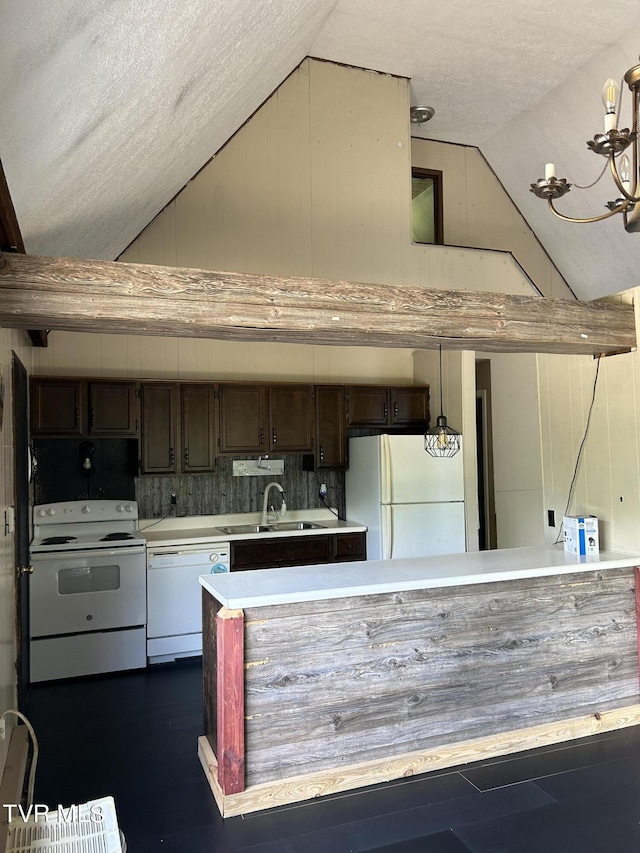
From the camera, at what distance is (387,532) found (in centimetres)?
467

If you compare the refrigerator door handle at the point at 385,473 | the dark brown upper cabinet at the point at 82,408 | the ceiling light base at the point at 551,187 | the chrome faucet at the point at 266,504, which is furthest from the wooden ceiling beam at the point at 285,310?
the chrome faucet at the point at 266,504

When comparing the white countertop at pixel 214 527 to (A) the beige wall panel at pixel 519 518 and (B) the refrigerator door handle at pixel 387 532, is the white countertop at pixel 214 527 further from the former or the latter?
(A) the beige wall panel at pixel 519 518

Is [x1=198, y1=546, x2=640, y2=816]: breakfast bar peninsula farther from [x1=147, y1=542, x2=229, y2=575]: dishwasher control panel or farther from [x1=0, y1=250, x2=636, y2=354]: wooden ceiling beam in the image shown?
[x1=147, y1=542, x2=229, y2=575]: dishwasher control panel

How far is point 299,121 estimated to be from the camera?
531 cm

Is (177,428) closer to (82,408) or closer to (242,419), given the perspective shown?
(242,419)

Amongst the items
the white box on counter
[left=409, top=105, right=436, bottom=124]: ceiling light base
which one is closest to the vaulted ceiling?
[left=409, top=105, right=436, bottom=124]: ceiling light base

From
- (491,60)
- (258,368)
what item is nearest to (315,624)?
(258,368)

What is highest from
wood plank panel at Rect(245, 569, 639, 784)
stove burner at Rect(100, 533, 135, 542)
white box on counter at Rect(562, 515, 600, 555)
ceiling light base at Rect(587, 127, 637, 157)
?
ceiling light base at Rect(587, 127, 637, 157)

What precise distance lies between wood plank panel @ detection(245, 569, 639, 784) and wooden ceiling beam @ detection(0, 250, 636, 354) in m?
1.26

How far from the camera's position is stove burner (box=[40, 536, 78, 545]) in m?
4.10

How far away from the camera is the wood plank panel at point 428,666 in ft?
8.59

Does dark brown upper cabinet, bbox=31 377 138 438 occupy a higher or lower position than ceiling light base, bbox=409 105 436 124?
lower

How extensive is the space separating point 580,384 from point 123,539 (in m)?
3.28

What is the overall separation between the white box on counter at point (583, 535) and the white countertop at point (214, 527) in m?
1.78
